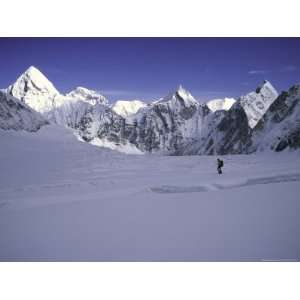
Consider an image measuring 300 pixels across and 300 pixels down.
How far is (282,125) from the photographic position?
35.6 metres

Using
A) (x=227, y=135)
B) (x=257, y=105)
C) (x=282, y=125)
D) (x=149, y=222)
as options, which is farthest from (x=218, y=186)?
(x=257, y=105)

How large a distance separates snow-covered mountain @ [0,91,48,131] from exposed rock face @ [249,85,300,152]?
25.8 meters

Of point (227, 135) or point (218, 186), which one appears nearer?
point (218, 186)

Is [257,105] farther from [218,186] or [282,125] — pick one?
[218,186]

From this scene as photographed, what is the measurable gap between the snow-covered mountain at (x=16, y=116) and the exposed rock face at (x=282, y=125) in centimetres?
2579

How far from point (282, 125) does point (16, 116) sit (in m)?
33.4

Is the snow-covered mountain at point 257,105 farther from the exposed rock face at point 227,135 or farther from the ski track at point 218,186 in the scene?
the ski track at point 218,186

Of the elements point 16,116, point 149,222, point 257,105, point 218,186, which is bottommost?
point 149,222

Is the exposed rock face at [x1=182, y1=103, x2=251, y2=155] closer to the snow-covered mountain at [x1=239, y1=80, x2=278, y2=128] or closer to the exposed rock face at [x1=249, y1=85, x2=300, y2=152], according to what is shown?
the snow-covered mountain at [x1=239, y1=80, x2=278, y2=128]

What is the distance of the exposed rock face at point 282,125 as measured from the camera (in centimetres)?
2584

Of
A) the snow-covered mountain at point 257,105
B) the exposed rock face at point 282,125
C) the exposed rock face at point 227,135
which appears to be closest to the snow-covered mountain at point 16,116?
the exposed rock face at point 282,125
